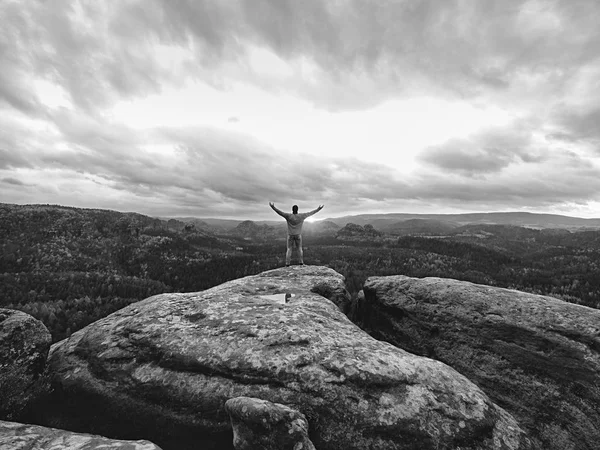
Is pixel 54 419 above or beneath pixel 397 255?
above

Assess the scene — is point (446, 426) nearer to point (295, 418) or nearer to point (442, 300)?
point (295, 418)


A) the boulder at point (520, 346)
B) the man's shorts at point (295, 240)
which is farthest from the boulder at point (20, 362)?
the boulder at point (520, 346)

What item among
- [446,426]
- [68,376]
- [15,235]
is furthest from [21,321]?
[15,235]

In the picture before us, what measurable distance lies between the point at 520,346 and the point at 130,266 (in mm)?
135071

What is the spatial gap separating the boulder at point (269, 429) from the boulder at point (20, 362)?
6.78 meters

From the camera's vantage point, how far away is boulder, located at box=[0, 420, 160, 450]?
213 inches

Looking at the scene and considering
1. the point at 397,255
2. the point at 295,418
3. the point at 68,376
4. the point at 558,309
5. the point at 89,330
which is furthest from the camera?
the point at 397,255

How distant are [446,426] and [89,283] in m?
85.0

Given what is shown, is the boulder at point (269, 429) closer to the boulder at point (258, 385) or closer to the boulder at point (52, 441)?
the boulder at point (258, 385)

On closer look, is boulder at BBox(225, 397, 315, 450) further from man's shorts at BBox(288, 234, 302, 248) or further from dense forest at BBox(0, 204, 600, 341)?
dense forest at BBox(0, 204, 600, 341)

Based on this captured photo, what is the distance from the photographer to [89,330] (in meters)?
10.7

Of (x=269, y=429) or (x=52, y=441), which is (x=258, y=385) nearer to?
(x=269, y=429)

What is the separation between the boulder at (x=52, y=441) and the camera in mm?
5410

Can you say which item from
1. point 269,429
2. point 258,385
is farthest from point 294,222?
point 269,429
